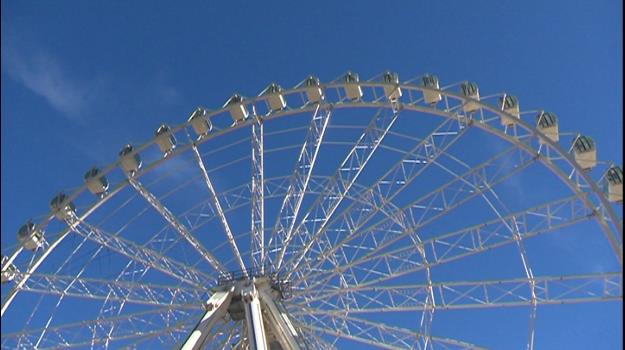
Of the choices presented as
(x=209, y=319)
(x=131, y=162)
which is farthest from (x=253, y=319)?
(x=131, y=162)

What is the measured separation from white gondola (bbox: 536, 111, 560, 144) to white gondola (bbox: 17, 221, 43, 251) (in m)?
18.1

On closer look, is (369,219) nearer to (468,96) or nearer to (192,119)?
(468,96)

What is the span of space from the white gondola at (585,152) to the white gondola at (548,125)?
0.98 meters

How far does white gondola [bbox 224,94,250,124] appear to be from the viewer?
29219 mm

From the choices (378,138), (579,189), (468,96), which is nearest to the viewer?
(579,189)

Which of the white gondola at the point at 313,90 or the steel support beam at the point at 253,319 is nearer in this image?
the steel support beam at the point at 253,319

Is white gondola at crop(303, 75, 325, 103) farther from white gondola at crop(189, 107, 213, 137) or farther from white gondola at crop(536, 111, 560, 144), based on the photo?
white gondola at crop(536, 111, 560, 144)

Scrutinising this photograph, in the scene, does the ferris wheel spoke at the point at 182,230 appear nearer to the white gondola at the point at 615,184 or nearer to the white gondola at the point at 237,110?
the white gondola at the point at 237,110

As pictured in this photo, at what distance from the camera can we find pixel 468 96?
26109 mm

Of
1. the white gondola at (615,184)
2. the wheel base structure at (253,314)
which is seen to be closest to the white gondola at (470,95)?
the white gondola at (615,184)

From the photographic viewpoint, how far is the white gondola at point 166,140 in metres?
29.3

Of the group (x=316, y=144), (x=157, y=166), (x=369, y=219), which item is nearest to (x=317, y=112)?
(x=316, y=144)

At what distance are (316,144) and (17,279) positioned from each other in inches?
460

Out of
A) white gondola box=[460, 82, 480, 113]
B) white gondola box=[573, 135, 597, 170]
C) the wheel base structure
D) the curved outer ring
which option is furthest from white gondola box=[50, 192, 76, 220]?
white gondola box=[573, 135, 597, 170]
